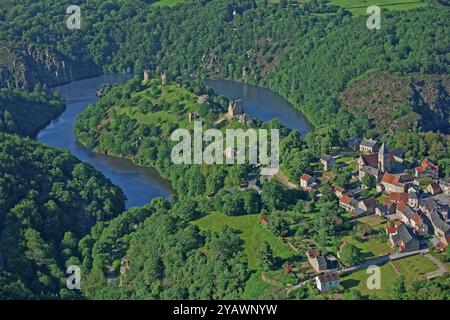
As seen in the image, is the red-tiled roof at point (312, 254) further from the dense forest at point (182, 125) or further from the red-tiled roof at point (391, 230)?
the red-tiled roof at point (391, 230)

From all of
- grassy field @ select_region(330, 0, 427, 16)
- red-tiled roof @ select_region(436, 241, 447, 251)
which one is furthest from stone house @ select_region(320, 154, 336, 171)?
grassy field @ select_region(330, 0, 427, 16)

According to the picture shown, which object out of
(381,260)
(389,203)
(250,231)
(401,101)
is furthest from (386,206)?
(401,101)

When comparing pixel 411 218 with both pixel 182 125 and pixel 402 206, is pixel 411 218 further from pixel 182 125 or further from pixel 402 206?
pixel 182 125

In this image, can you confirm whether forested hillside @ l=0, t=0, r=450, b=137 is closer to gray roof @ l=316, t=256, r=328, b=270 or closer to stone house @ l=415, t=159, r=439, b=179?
stone house @ l=415, t=159, r=439, b=179

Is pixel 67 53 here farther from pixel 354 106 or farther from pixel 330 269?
pixel 330 269

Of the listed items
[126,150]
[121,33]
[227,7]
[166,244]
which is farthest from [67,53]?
[166,244]

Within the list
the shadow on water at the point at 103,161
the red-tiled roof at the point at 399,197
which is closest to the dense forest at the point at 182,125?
the shadow on water at the point at 103,161
